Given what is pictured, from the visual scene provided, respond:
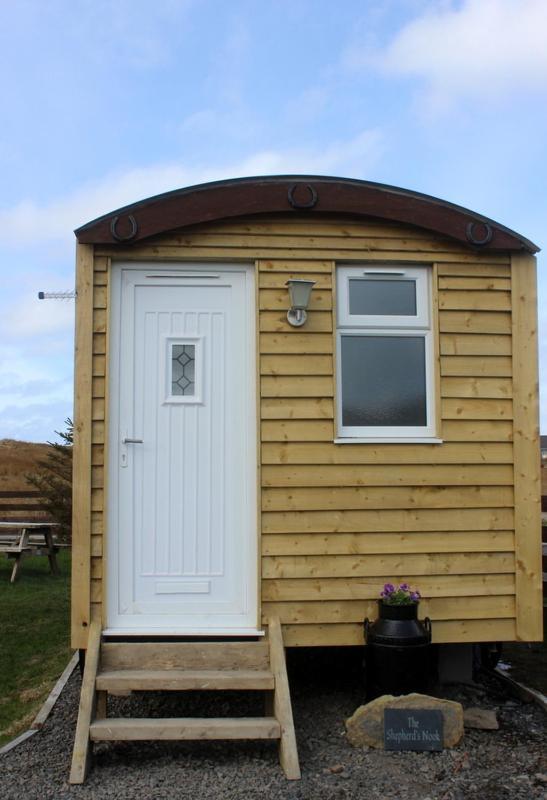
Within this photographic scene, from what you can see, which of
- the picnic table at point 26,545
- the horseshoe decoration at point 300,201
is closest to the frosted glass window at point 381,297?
the horseshoe decoration at point 300,201

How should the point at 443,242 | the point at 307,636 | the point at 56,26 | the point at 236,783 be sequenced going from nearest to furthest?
the point at 236,783 < the point at 307,636 < the point at 443,242 < the point at 56,26

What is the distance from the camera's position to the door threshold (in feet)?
16.2

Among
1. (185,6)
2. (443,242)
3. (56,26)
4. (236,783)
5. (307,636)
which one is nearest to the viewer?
(236,783)

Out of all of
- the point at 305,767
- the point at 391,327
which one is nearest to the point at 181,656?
the point at 305,767

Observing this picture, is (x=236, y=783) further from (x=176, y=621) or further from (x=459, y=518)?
(x=459, y=518)

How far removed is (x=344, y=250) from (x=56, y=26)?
4237 mm

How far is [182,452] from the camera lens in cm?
515

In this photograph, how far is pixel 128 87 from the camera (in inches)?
284

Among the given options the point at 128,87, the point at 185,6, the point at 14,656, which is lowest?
the point at 14,656

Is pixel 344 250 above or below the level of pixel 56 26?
Answer: below

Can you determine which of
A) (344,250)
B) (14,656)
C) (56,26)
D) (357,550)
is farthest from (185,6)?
(14,656)

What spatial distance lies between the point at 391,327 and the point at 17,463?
49.4 ft

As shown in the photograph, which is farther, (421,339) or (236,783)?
(421,339)

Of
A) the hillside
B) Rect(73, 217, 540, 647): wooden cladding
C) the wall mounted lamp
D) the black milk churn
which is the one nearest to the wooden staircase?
Rect(73, 217, 540, 647): wooden cladding
